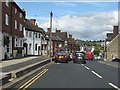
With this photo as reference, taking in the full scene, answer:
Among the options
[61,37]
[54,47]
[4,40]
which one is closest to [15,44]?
[4,40]

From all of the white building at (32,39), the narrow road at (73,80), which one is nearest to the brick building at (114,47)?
the white building at (32,39)

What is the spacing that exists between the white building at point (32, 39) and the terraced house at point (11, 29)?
736 inches

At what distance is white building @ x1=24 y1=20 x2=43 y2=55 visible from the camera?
80463 mm

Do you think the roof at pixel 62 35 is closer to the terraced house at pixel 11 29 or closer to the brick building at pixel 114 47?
the brick building at pixel 114 47

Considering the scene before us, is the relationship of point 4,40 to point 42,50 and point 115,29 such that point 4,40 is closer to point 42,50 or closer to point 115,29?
point 42,50

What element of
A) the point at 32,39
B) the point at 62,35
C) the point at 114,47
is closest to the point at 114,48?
the point at 114,47

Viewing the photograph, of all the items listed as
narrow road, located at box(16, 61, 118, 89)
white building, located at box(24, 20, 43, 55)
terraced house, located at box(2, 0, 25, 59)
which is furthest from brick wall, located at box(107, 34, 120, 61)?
narrow road, located at box(16, 61, 118, 89)

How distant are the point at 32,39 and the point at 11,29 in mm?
34859

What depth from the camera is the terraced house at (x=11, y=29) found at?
44.3 meters

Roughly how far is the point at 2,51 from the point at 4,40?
1.99 meters

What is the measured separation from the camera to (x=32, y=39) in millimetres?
85438

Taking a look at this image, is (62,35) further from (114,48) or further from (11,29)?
(11,29)

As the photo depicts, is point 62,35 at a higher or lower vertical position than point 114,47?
higher

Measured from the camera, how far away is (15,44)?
54969 millimetres
